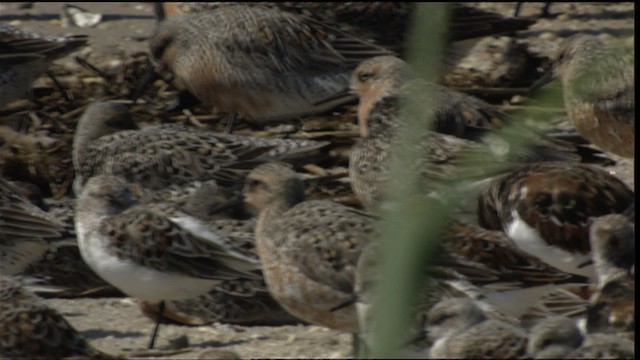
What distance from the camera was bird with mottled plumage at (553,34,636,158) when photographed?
25.9 feet

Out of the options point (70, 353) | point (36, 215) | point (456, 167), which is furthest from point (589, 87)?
point (70, 353)

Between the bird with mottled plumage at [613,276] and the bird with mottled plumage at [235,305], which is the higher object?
the bird with mottled plumage at [613,276]

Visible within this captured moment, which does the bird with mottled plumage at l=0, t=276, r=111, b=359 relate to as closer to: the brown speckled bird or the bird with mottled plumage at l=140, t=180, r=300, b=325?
the bird with mottled plumage at l=140, t=180, r=300, b=325

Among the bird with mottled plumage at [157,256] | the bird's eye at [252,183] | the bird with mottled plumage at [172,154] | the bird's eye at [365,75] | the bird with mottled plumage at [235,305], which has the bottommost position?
the bird with mottled plumage at [235,305]

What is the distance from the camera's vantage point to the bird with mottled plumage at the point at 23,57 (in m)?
9.59

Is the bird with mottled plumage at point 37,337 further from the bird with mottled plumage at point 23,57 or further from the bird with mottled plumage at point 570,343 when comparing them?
the bird with mottled plumage at point 23,57

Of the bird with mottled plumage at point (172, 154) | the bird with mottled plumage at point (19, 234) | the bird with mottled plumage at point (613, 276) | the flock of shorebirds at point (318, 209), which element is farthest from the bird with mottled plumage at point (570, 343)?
the bird with mottled plumage at point (172, 154)

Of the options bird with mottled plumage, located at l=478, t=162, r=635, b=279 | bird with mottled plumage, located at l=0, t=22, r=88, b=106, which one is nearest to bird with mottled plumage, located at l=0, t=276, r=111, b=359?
bird with mottled plumage, located at l=478, t=162, r=635, b=279

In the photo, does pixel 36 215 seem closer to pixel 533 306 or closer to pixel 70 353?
pixel 70 353

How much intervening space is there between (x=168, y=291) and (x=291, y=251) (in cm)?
60

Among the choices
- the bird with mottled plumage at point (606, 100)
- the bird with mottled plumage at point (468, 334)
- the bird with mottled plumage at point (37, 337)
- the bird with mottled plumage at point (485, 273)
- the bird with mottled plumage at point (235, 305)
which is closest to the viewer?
the bird with mottled plumage at point (468, 334)

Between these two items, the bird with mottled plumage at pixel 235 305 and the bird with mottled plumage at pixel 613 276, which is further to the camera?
the bird with mottled plumage at pixel 235 305

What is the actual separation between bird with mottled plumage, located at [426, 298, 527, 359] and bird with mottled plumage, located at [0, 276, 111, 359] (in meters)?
1.30

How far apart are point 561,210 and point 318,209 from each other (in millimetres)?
1081
